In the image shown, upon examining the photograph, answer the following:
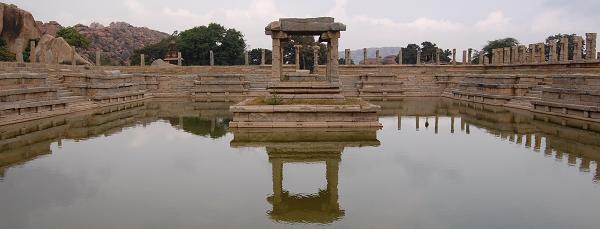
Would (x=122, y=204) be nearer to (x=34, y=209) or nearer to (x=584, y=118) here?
(x=34, y=209)

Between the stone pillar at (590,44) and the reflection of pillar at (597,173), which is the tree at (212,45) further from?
the reflection of pillar at (597,173)

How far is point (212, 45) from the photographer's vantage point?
5022 cm

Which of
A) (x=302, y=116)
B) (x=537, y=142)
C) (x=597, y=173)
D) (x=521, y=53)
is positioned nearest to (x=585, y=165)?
(x=597, y=173)

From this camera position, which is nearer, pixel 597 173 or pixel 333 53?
pixel 597 173

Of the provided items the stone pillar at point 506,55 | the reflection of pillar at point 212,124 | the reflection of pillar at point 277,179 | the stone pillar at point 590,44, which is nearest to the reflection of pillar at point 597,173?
the reflection of pillar at point 277,179

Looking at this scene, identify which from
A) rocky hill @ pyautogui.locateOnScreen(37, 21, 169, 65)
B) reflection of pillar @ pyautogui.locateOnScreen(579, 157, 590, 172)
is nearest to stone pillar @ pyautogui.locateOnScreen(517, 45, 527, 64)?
reflection of pillar @ pyautogui.locateOnScreen(579, 157, 590, 172)

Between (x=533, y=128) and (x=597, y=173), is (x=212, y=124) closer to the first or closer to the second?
(x=533, y=128)

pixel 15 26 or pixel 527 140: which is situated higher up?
pixel 15 26

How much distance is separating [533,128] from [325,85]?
663 cm

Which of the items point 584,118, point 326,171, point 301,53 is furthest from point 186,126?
point 301,53

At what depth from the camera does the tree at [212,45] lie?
49.9 metres

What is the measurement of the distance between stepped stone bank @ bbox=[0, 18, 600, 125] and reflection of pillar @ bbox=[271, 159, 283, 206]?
14.4 feet

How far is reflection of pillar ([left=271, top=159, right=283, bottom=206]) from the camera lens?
625 cm

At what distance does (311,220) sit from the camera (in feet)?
17.8
